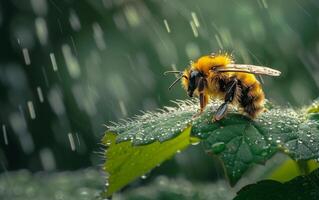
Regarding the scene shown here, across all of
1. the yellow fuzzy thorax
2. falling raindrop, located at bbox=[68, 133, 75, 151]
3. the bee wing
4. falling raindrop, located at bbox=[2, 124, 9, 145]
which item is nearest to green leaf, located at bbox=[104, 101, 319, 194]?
the bee wing

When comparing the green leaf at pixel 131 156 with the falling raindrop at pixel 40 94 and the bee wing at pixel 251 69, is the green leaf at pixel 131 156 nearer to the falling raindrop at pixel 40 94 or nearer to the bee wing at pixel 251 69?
the bee wing at pixel 251 69

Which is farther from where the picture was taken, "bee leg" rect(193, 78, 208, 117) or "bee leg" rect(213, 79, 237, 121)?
"bee leg" rect(193, 78, 208, 117)

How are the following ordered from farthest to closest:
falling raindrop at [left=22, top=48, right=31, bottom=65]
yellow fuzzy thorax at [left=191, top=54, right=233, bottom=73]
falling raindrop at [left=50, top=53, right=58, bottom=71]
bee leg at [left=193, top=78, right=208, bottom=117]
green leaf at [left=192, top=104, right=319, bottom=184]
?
falling raindrop at [left=22, top=48, right=31, bottom=65] → falling raindrop at [left=50, top=53, right=58, bottom=71] → yellow fuzzy thorax at [left=191, top=54, right=233, bottom=73] → bee leg at [left=193, top=78, right=208, bottom=117] → green leaf at [left=192, top=104, right=319, bottom=184]

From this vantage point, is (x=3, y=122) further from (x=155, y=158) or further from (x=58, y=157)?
(x=155, y=158)

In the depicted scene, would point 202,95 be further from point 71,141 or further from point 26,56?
point 26,56

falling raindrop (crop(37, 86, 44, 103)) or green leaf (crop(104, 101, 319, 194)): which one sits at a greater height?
falling raindrop (crop(37, 86, 44, 103))

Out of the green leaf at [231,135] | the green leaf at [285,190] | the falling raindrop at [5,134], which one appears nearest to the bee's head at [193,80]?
the green leaf at [231,135]

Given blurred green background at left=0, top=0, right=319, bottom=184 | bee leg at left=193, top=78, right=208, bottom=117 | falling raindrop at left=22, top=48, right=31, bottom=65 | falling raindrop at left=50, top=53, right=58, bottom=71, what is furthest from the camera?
falling raindrop at left=22, top=48, right=31, bottom=65

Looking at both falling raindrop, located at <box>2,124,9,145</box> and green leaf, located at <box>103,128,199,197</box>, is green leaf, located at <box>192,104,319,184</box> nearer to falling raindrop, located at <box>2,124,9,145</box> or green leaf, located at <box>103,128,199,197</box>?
green leaf, located at <box>103,128,199,197</box>
